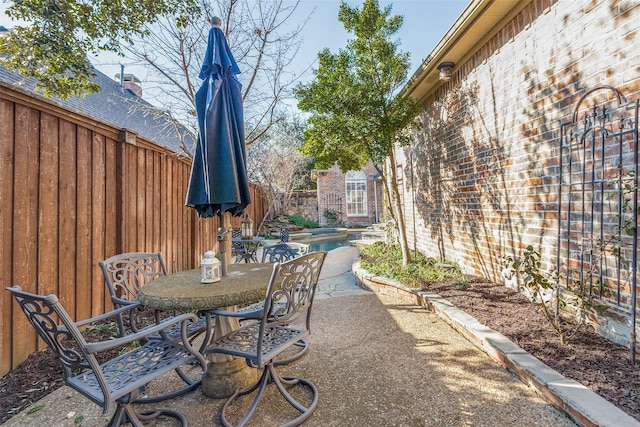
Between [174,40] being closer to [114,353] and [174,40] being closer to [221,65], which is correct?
[221,65]

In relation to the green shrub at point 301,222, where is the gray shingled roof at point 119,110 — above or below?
above

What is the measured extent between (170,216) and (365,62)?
12.9ft

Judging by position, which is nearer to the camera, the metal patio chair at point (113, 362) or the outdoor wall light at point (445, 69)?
the metal patio chair at point (113, 362)

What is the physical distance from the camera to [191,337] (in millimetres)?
2365

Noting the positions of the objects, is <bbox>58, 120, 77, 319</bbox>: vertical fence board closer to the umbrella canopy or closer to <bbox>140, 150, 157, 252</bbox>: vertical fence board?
<bbox>140, 150, 157, 252</bbox>: vertical fence board

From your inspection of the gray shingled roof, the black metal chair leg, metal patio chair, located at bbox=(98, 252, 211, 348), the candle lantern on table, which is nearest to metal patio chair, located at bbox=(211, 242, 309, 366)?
metal patio chair, located at bbox=(98, 252, 211, 348)

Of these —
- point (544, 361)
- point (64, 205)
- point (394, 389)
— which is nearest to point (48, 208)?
point (64, 205)

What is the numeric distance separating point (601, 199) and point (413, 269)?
2.85 m

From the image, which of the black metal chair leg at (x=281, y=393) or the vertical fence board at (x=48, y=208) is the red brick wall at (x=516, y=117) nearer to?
the black metal chair leg at (x=281, y=393)

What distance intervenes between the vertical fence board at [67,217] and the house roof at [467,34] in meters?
4.37

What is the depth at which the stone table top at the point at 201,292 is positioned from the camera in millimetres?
1873

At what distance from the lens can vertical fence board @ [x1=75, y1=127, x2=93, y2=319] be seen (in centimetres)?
298

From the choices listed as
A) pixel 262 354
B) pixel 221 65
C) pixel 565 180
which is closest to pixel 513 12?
pixel 565 180

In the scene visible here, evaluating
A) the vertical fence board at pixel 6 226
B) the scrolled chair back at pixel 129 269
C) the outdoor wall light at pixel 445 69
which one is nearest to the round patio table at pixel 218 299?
the scrolled chair back at pixel 129 269
